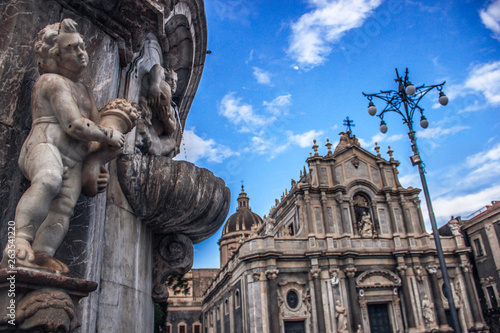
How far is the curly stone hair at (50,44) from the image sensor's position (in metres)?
2.32

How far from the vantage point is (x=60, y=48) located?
2.33 meters

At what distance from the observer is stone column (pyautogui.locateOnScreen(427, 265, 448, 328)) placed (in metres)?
24.3

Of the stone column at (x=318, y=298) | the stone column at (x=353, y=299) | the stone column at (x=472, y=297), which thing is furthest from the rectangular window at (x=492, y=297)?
the stone column at (x=318, y=298)

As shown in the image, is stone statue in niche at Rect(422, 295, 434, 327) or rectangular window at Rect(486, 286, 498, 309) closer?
stone statue in niche at Rect(422, 295, 434, 327)

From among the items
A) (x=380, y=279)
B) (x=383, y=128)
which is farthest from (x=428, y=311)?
(x=383, y=128)

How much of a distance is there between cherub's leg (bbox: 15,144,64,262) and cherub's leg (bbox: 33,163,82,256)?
0.15m

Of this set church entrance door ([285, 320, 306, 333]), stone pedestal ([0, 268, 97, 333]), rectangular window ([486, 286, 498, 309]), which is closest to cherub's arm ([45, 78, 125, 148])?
stone pedestal ([0, 268, 97, 333])

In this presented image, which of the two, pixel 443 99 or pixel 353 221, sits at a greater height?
pixel 353 221

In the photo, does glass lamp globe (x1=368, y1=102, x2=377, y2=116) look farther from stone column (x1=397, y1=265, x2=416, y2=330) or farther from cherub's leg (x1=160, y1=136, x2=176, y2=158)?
stone column (x1=397, y1=265, x2=416, y2=330)

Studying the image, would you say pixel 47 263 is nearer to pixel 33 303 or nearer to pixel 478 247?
pixel 33 303

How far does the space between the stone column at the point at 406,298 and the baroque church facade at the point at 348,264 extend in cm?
6

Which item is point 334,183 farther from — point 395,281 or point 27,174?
point 27,174

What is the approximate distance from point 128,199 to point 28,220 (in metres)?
1.34

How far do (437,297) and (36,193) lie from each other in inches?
1079
